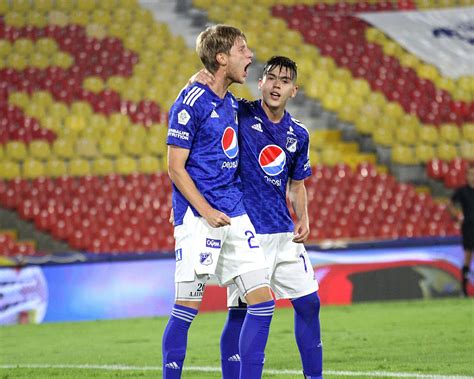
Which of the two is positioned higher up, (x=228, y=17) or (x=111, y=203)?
(x=228, y=17)

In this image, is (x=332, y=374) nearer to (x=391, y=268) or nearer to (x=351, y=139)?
(x=391, y=268)

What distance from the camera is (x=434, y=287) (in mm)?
12570

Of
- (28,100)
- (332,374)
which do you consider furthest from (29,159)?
(332,374)

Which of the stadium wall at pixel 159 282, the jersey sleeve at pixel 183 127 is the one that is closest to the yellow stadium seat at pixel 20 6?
the stadium wall at pixel 159 282

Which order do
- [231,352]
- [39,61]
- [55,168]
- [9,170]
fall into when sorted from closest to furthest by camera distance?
[231,352] → [9,170] → [55,168] → [39,61]

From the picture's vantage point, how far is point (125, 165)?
624 inches

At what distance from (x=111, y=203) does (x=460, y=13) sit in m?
10.0

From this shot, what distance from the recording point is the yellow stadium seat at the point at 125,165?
15820 mm

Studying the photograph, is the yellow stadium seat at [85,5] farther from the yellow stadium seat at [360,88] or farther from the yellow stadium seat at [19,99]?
the yellow stadium seat at [360,88]

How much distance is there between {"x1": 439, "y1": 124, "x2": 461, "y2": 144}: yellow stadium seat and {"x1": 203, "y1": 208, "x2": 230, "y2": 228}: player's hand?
13.7m

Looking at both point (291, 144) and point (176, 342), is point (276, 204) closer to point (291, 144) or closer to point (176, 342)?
point (291, 144)

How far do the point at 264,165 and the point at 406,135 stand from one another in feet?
40.9

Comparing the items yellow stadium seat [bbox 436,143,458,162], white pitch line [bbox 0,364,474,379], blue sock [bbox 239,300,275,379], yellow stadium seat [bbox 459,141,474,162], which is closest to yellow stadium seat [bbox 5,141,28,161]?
yellow stadium seat [bbox 436,143,458,162]

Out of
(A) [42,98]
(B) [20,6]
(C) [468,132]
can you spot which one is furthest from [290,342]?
(B) [20,6]
